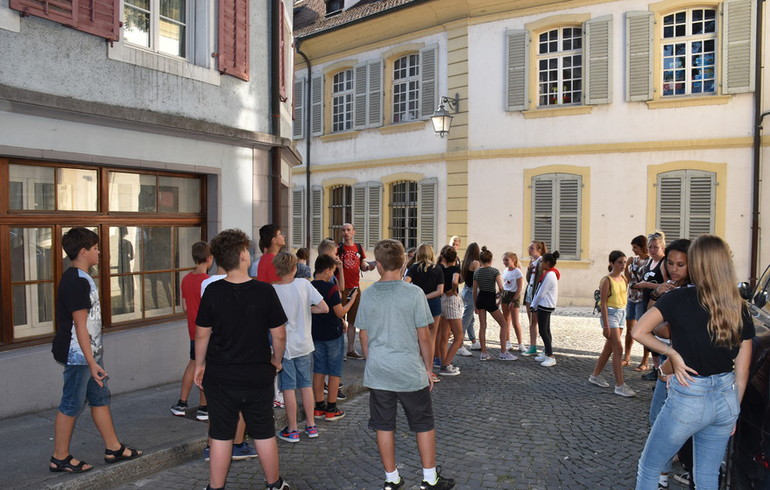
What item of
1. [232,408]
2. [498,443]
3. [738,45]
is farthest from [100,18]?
[738,45]

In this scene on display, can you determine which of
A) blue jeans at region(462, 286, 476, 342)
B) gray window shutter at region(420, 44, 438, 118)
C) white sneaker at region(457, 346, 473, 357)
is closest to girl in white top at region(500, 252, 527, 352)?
blue jeans at region(462, 286, 476, 342)

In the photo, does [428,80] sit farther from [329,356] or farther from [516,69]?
[329,356]

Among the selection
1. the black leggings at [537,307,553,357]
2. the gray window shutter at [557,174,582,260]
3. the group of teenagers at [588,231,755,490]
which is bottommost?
the black leggings at [537,307,553,357]

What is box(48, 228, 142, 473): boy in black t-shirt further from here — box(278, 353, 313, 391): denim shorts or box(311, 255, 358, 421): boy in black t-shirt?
box(311, 255, 358, 421): boy in black t-shirt

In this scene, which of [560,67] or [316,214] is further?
[316,214]

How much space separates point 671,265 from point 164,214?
5.43 m

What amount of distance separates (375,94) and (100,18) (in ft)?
41.2

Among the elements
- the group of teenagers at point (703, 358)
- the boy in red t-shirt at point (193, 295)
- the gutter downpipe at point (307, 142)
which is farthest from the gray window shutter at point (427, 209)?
the group of teenagers at point (703, 358)

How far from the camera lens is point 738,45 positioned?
1322cm

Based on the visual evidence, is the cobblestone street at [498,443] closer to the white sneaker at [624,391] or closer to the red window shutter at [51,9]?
the white sneaker at [624,391]

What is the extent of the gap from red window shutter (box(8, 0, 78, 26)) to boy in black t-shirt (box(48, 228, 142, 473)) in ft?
8.04

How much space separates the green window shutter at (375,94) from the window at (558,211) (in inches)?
209

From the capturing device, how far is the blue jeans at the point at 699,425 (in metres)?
3.16

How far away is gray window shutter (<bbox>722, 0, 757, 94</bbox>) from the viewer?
13.1m
